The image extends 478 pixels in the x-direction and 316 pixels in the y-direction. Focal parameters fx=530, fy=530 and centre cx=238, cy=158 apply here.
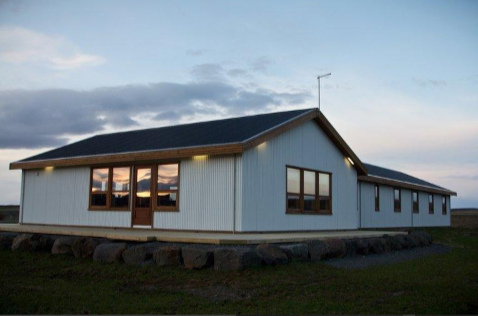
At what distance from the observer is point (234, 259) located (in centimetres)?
1116

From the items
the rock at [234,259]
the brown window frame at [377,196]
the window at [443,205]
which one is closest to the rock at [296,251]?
the rock at [234,259]

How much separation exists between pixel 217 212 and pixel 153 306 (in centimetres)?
661

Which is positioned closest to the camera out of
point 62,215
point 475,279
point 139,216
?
point 475,279

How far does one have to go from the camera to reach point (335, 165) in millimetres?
19766

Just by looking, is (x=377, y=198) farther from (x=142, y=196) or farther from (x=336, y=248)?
(x=142, y=196)

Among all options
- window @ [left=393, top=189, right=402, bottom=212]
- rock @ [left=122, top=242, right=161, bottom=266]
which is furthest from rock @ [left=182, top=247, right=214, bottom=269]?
window @ [left=393, top=189, right=402, bottom=212]

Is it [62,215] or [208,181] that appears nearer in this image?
[208,181]

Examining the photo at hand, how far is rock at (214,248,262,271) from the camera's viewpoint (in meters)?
11.1

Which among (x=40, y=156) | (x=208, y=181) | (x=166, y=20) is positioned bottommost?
(x=208, y=181)

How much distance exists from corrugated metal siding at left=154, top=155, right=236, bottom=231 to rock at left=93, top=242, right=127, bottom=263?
9.41 ft

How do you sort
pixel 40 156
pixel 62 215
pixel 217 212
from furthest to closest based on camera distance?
pixel 40 156, pixel 62 215, pixel 217 212

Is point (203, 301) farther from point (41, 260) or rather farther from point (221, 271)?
point (41, 260)

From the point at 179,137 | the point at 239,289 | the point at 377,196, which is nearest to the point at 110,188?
the point at 179,137

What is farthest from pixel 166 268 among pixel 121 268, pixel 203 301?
pixel 203 301
